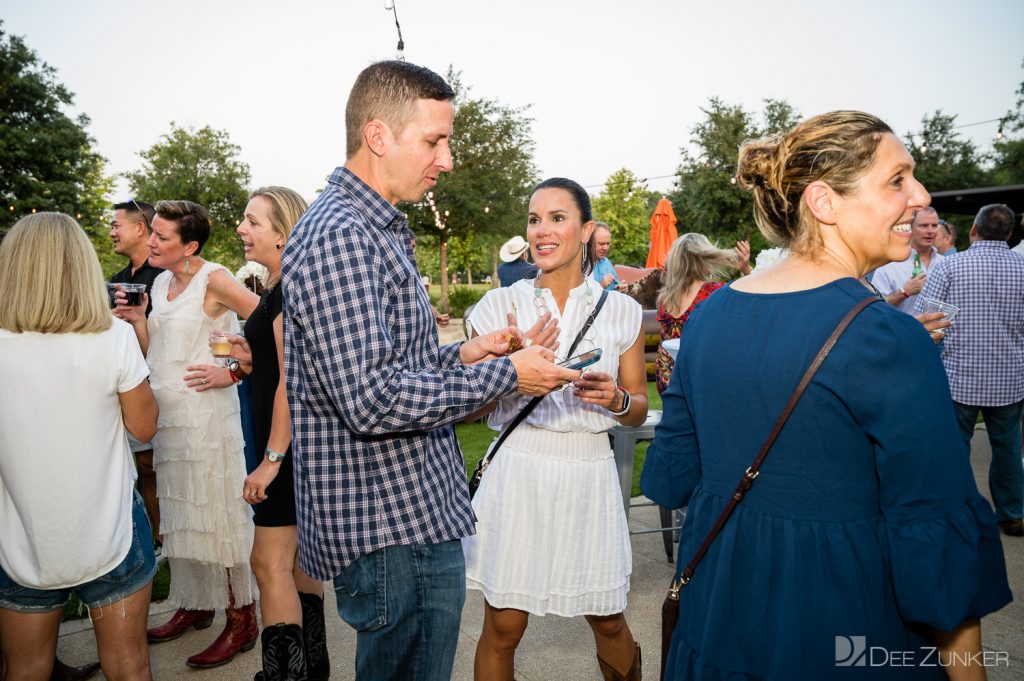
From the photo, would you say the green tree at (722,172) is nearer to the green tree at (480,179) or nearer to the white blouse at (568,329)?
the green tree at (480,179)

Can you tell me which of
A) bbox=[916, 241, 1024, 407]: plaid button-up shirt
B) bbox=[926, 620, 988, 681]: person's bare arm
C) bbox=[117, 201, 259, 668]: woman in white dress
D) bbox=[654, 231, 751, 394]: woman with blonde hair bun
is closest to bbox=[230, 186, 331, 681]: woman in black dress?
bbox=[117, 201, 259, 668]: woman in white dress

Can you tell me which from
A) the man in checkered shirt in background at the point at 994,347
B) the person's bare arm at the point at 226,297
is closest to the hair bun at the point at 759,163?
the person's bare arm at the point at 226,297

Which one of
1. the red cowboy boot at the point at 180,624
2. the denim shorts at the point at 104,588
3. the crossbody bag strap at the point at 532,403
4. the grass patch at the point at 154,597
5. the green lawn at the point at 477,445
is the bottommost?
the green lawn at the point at 477,445

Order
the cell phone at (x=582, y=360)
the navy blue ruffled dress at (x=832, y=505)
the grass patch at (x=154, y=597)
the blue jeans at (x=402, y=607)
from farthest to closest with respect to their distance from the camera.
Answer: the grass patch at (x=154, y=597) → the cell phone at (x=582, y=360) → the blue jeans at (x=402, y=607) → the navy blue ruffled dress at (x=832, y=505)

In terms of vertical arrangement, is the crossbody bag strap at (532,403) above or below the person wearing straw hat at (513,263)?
below

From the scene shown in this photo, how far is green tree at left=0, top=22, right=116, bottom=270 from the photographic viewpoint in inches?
1003

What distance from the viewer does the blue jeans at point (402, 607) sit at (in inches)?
71.7

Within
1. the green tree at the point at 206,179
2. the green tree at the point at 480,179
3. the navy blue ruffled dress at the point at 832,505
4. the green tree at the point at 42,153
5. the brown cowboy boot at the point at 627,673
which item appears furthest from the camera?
the green tree at the point at 206,179

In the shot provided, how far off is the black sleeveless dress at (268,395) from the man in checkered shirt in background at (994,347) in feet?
16.1

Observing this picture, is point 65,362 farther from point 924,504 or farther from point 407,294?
point 924,504

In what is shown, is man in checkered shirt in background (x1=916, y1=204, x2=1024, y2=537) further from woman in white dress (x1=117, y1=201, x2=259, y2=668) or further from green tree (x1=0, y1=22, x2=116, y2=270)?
green tree (x1=0, y1=22, x2=116, y2=270)

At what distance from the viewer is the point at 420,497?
1.85 metres

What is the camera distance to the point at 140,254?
496cm

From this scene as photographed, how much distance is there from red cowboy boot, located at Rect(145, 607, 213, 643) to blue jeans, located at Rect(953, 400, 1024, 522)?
5.52 metres
